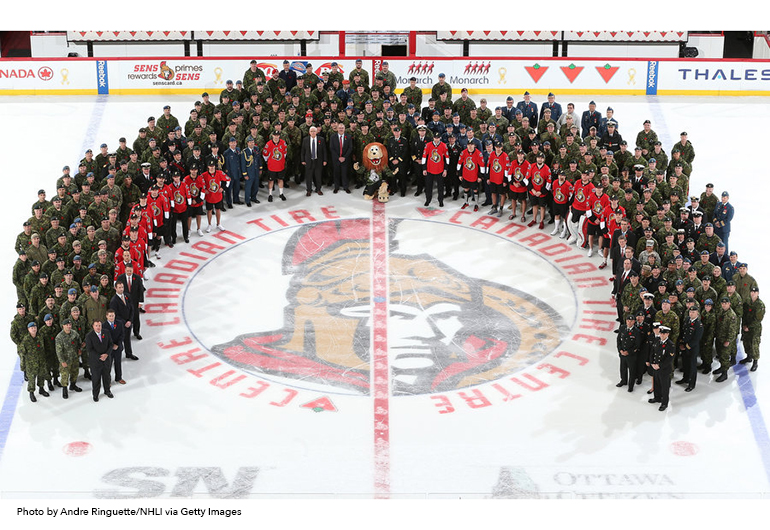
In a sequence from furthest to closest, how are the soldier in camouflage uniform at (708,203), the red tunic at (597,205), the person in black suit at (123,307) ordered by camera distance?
the red tunic at (597,205)
the soldier in camouflage uniform at (708,203)
the person in black suit at (123,307)

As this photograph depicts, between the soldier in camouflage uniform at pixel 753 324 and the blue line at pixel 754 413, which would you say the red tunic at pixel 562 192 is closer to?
the blue line at pixel 754 413

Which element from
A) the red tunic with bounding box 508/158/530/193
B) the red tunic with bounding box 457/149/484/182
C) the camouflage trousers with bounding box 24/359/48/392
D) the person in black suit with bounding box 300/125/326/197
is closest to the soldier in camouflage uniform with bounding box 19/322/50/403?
the camouflage trousers with bounding box 24/359/48/392

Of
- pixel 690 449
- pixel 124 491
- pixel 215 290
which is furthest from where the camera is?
pixel 215 290

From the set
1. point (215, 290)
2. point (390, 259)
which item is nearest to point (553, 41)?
point (390, 259)

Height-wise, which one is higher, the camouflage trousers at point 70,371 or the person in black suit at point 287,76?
the person in black suit at point 287,76

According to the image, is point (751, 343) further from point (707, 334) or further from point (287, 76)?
point (287, 76)

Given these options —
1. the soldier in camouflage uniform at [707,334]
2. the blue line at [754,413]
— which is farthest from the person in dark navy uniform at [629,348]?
the blue line at [754,413]

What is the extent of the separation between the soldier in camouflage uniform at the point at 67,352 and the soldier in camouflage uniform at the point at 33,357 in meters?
0.29

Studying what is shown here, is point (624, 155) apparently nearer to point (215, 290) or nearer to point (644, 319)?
point (644, 319)

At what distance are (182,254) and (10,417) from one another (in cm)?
695

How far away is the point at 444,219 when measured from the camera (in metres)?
28.6

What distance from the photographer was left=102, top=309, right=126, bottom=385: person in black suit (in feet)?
67.9

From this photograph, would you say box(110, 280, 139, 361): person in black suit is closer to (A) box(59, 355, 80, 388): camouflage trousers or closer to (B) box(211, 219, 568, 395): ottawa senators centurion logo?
(A) box(59, 355, 80, 388): camouflage trousers

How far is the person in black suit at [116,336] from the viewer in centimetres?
2070
